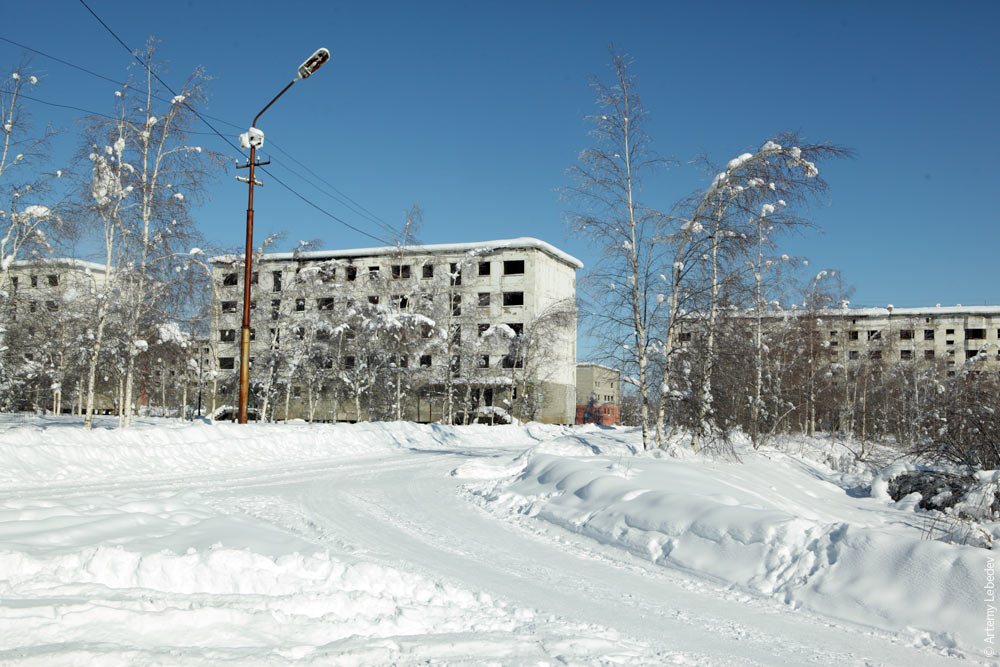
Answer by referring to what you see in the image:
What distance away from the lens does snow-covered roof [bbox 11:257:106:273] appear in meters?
21.9

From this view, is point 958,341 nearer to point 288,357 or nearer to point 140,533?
point 288,357

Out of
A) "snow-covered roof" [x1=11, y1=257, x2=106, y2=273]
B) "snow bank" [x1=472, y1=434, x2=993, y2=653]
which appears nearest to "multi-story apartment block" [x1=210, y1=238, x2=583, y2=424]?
"snow-covered roof" [x1=11, y1=257, x2=106, y2=273]

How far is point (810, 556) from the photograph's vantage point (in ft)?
22.8

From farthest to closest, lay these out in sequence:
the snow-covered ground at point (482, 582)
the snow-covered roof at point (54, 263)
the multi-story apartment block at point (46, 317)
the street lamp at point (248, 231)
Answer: the multi-story apartment block at point (46, 317)
the snow-covered roof at point (54, 263)
the street lamp at point (248, 231)
the snow-covered ground at point (482, 582)

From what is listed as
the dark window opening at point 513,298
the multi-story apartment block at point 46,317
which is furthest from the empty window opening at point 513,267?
the multi-story apartment block at point 46,317

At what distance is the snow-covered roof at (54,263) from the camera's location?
21.9 m

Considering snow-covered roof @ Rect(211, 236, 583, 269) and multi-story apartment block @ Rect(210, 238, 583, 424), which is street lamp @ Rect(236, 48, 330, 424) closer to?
multi-story apartment block @ Rect(210, 238, 583, 424)

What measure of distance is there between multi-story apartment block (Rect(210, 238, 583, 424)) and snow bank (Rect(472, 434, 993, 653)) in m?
20.6

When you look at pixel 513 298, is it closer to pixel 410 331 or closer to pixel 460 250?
pixel 460 250

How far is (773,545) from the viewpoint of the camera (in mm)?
7344

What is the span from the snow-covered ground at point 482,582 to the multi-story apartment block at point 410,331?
75.5 feet

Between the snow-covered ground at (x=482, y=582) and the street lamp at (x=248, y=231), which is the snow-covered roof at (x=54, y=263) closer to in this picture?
the street lamp at (x=248, y=231)

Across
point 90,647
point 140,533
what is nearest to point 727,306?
point 140,533

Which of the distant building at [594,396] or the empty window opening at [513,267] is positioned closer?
the empty window opening at [513,267]
